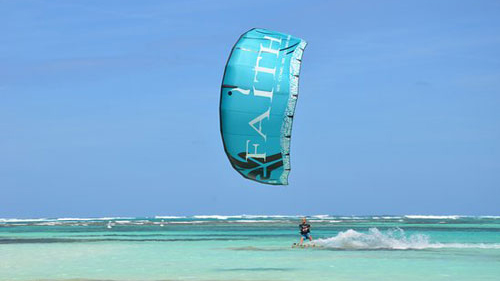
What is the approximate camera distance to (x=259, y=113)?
1850 cm

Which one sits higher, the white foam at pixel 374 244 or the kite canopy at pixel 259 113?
the kite canopy at pixel 259 113

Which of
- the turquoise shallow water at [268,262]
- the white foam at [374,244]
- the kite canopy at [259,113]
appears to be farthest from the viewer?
the white foam at [374,244]

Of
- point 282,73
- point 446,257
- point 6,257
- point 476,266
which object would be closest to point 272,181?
point 282,73

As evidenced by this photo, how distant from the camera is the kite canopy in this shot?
18.5m

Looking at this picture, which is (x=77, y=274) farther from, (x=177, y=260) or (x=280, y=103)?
(x=280, y=103)

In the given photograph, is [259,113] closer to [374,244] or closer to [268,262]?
[268,262]

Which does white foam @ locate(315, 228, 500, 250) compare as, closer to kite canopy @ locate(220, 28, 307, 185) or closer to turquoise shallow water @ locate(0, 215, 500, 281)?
turquoise shallow water @ locate(0, 215, 500, 281)

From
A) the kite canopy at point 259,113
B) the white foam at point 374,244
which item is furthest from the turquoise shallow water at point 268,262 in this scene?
the kite canopy at point 259,113

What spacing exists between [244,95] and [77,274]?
6919mm

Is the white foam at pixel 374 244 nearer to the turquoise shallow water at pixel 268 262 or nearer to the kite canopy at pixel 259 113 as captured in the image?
the turquoise shallow water at pixel 268 262

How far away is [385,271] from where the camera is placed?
2217 centimetres

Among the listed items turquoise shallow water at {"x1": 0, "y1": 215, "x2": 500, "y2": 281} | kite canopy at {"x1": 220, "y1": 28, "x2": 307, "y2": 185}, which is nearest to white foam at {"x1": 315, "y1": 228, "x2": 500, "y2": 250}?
turquoise shallow water at {"x1": 0, "y1": 215, "x2": 500, "y2": 281}

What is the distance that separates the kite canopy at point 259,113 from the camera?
1852 centimetres

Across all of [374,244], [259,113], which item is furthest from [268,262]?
[374,244]
